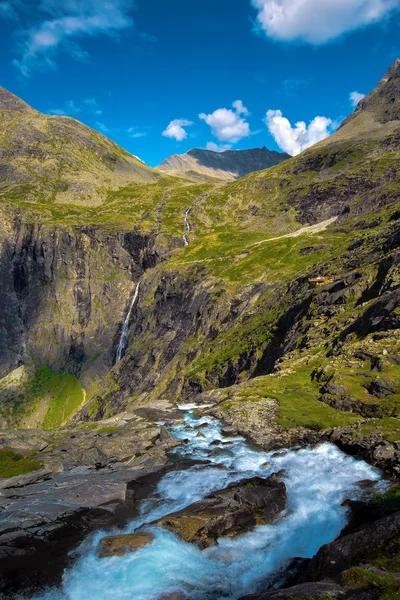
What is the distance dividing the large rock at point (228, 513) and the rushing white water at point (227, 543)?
541mm

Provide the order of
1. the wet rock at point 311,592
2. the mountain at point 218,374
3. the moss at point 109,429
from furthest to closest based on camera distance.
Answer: the moss at point 109,429, the mountain at point 218,374, the wet rock at point 311,592

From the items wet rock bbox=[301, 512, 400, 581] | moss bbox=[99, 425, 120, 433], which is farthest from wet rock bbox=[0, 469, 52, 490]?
wet rock bbox=[301, 512, 400, 581]

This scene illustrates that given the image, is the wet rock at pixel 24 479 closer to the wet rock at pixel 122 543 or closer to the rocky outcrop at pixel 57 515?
the rocky outcrop at pixel 57 515

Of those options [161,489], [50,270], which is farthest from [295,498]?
[50,270]

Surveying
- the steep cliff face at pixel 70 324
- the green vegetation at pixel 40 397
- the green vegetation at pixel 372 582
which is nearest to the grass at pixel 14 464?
the green vegetation at pixel 372 582

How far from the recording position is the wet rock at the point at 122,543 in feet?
64.7

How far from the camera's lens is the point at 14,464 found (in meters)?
35.2

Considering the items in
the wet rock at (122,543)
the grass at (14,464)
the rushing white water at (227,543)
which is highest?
the grass at (14,464)

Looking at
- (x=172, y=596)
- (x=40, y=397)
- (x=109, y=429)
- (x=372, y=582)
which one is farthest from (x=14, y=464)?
(x=40, y=397)

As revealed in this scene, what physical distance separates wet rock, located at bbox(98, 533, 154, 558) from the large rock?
155 centimetres

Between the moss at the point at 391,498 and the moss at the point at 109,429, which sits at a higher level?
the moss at the point at 109,429

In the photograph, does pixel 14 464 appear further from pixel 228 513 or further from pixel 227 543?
pixel 227 543

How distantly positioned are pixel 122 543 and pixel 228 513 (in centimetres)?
644

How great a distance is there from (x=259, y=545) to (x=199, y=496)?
21.7 feet
